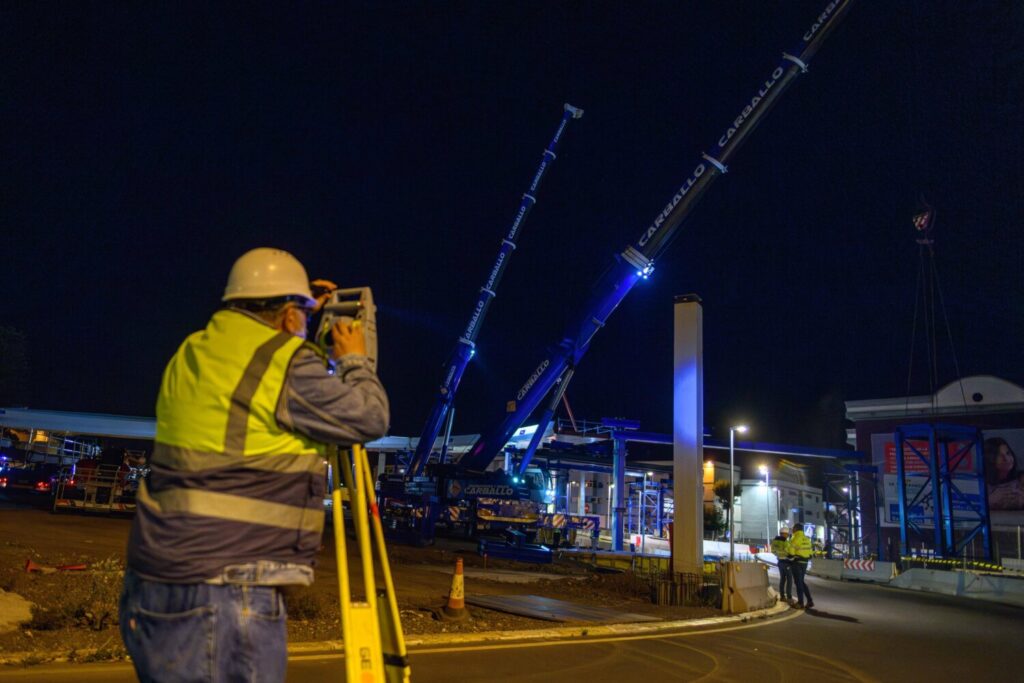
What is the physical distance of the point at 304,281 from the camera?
2568 millimetres

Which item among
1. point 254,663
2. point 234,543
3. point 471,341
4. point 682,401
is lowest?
point 254,663

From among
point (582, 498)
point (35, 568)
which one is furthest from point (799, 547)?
point (582, 498)

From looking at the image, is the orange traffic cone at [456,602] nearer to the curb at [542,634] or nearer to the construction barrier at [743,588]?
the curb at [542,634]

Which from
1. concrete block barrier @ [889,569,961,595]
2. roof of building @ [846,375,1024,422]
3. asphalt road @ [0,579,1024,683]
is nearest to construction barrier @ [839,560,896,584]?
concrete block barrier @ [889,569,961,595]

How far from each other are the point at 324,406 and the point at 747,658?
8.50 metres

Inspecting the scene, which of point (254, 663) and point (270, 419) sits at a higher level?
point (270, 419)

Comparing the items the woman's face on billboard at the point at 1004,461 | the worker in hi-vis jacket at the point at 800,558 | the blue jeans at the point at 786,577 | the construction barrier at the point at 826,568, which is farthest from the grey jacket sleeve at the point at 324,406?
the woman's face on billboard at the point at 1004,461

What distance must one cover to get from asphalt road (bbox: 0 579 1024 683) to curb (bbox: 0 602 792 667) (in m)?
0.30

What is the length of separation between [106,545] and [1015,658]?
1652cm

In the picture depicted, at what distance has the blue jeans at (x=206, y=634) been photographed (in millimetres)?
2037

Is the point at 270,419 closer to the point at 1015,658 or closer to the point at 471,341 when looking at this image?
the point at 1015,658

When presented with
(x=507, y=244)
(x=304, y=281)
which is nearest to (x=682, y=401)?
(x=304, y=281)

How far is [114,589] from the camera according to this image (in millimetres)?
7824

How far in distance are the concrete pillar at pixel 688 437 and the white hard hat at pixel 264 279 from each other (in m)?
13.1
